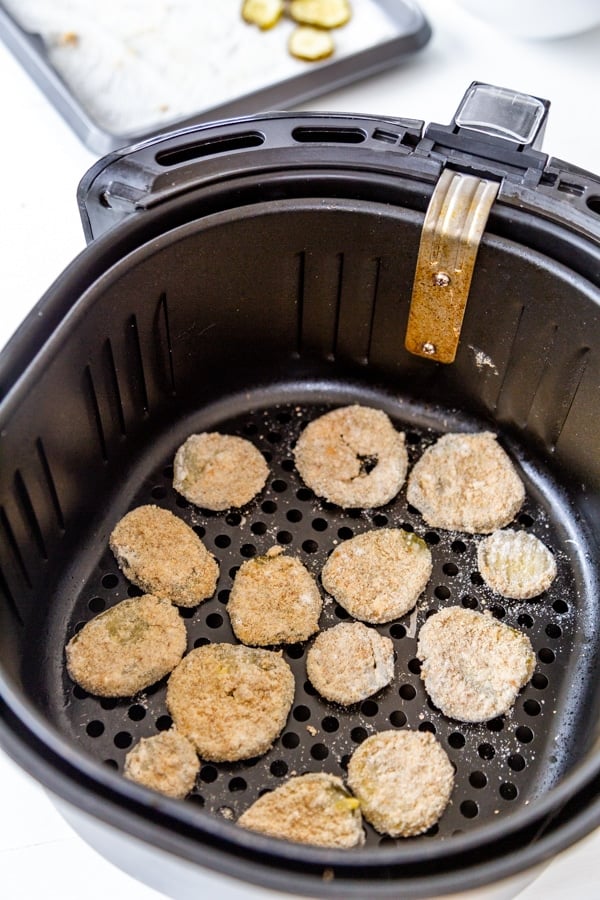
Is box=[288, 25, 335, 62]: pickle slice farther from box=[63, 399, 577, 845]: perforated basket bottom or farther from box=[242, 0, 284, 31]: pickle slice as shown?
box=[63, 399, 577, 845]: perforated basket bottom

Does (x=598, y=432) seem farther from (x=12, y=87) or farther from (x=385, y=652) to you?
(x=12, y=87)

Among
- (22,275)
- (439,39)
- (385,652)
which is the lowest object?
(385,652)

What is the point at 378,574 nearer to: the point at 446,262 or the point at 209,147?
the point at 446,262

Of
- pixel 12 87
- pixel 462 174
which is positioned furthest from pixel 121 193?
pixel 12 87

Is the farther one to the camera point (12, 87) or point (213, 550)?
point (12, 87)

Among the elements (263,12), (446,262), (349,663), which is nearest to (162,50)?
(263,12)

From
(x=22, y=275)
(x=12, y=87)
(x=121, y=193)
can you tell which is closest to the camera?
(x=121, y=193)
